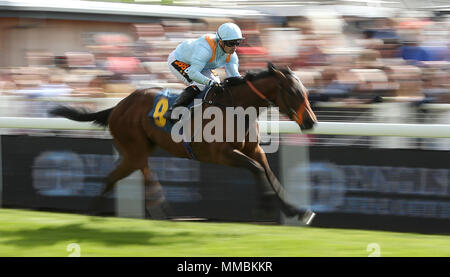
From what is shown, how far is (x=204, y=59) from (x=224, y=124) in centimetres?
56

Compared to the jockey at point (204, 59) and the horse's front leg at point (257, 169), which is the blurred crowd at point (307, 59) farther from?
the horse's front leg at point (257, 169)

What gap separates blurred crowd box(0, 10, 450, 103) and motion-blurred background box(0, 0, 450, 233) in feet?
0.05

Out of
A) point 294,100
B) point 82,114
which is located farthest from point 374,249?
point 82,114

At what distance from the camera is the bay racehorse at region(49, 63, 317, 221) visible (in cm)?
569

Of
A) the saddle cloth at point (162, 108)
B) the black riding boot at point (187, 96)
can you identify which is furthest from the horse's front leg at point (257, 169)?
the saddle cloth at point (162, 108)

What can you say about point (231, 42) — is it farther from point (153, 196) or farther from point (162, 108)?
point (153, 196)

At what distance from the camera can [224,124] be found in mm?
5938

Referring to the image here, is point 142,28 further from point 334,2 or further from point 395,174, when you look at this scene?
point 395,174

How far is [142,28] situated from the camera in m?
8.93

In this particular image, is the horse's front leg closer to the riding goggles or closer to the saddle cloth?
the saddle cloth

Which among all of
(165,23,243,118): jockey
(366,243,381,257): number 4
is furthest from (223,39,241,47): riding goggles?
(366,243,381,257): number 4

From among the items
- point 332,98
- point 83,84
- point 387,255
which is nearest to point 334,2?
point 332,98

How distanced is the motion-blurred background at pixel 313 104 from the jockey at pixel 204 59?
741 millimetres

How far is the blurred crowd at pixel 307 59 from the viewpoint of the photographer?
6691mm
